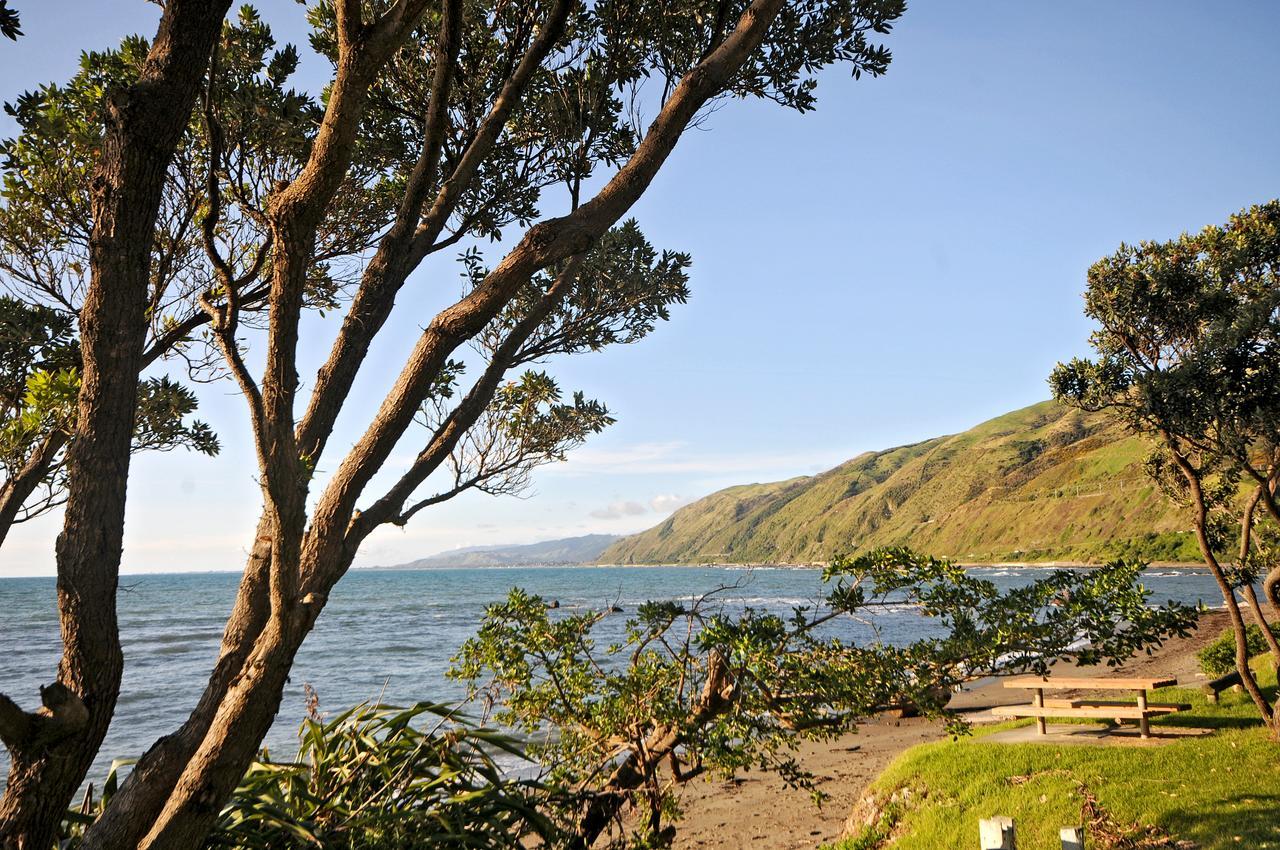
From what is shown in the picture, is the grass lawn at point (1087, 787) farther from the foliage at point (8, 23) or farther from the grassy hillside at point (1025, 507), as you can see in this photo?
the grassy hillside at point (1025, 507)

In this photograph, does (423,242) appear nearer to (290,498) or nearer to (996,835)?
(290,498)

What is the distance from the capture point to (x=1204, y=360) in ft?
28.7

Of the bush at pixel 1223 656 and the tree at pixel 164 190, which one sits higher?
the tree at pixel 164 190

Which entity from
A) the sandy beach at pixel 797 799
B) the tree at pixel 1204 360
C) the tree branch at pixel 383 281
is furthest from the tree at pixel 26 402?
the tree at pixel 1204 360

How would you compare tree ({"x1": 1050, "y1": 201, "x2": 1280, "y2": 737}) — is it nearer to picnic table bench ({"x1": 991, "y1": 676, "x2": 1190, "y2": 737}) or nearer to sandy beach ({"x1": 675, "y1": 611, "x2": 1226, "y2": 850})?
picnic table bench ({"x1": 991, "y1": 676, "x2": 1190, "y2": 737})

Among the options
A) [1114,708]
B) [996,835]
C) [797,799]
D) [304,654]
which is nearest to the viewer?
[996,835]

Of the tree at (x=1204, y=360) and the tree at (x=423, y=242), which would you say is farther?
the tree at (x=1204, y=360)

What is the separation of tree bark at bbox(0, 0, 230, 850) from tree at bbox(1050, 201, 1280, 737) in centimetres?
944

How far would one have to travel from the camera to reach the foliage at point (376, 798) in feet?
12.6

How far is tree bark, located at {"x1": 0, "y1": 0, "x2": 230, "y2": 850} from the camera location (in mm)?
2863

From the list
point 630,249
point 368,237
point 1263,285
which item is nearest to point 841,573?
point 630,249

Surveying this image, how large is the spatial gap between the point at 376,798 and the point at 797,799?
9703 mm

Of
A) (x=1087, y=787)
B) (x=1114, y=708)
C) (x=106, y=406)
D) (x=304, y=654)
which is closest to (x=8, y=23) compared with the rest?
(x=106, y=406)

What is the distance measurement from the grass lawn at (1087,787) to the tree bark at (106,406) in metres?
6.85
